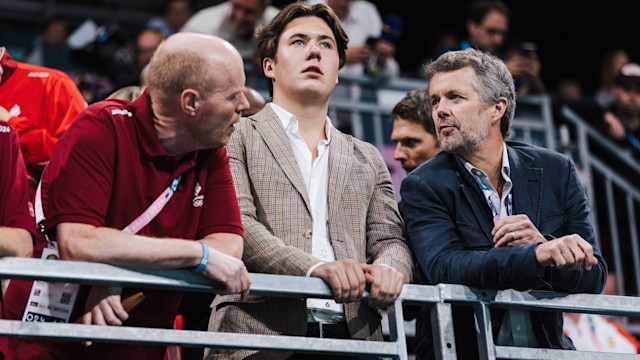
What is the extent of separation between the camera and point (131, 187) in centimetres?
290

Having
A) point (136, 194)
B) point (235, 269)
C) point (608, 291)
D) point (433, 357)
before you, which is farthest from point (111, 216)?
point (608, 291)

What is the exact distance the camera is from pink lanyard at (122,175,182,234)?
2.87m

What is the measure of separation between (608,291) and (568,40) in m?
6.66

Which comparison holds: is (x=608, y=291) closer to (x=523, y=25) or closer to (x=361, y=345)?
(x=361, y=345)

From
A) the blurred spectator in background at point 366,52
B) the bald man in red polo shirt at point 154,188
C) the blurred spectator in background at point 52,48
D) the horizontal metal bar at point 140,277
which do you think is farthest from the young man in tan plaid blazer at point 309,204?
the blurred spectator in background at point 52,48

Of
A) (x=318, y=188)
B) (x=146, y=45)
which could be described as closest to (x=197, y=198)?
(x=318, y=188)

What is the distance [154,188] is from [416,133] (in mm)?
1923

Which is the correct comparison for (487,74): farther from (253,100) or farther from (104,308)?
(104,308)

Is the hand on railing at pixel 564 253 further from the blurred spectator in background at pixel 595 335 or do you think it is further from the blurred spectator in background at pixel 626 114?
the blurred spectator in background at pixel 626 114

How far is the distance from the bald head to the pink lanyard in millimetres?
293

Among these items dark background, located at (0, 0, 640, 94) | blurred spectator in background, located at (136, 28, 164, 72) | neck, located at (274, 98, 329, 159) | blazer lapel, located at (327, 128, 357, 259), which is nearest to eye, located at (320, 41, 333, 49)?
neck, located at (274, 98, 329, 159)

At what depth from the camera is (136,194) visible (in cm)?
290

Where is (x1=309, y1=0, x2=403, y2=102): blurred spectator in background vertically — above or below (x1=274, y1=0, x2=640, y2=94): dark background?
below

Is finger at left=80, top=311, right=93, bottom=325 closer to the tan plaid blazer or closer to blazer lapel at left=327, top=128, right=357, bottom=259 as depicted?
the tan plaid blazer
